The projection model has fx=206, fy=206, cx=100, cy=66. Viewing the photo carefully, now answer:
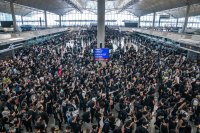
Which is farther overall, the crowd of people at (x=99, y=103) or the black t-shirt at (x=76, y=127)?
the crowd of people at (x=99, y=103)

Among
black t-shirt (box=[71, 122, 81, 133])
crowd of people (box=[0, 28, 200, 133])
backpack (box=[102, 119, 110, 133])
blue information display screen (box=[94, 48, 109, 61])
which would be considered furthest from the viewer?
blue information display screen (box=[94, 48, 109, 61])

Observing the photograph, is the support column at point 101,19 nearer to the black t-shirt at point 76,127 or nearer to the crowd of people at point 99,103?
the crowd of people at point 99,103

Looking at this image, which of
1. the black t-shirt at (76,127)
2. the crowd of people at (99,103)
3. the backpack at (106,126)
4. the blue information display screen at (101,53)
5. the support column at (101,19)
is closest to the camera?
the backpack at (106,126)

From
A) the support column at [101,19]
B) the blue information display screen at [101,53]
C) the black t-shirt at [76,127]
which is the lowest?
the black t-shirt at [76,127]

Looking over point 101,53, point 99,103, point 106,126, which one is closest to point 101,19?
point 101,53

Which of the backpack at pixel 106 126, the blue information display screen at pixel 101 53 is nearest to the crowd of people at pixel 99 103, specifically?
the backpack at pixel 106 126

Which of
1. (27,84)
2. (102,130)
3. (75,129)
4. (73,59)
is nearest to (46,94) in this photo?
(27,84)

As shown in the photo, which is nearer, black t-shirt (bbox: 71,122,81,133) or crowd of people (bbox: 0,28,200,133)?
black t-shirt (bbox: 71,122,81,133)

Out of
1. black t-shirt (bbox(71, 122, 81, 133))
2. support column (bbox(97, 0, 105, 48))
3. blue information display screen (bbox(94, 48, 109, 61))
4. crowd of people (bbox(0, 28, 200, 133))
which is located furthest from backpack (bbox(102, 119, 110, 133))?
support column (bbox(97, 0, 105, 48))

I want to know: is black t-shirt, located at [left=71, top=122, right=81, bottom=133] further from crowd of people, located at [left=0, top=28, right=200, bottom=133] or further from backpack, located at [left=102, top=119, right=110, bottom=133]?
backpack, located at [left=102, top=119, right=110, bottom=133]

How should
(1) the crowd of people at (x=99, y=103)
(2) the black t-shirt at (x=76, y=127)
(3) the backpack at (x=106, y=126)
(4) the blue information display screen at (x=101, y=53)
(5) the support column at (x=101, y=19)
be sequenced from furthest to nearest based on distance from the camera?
(5) the support column at (x=101, y=19) < (4) the blue information display screen at (x=101, y=53) < (1) the crowd of people at (x=99, y=103) < (2) the black t-shirt at (x=76, y=127) < (3) the backpack at (x=106, y=126)

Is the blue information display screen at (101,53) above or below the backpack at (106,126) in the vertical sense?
above

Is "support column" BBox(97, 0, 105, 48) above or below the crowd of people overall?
above

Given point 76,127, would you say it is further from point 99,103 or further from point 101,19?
point 101,19
